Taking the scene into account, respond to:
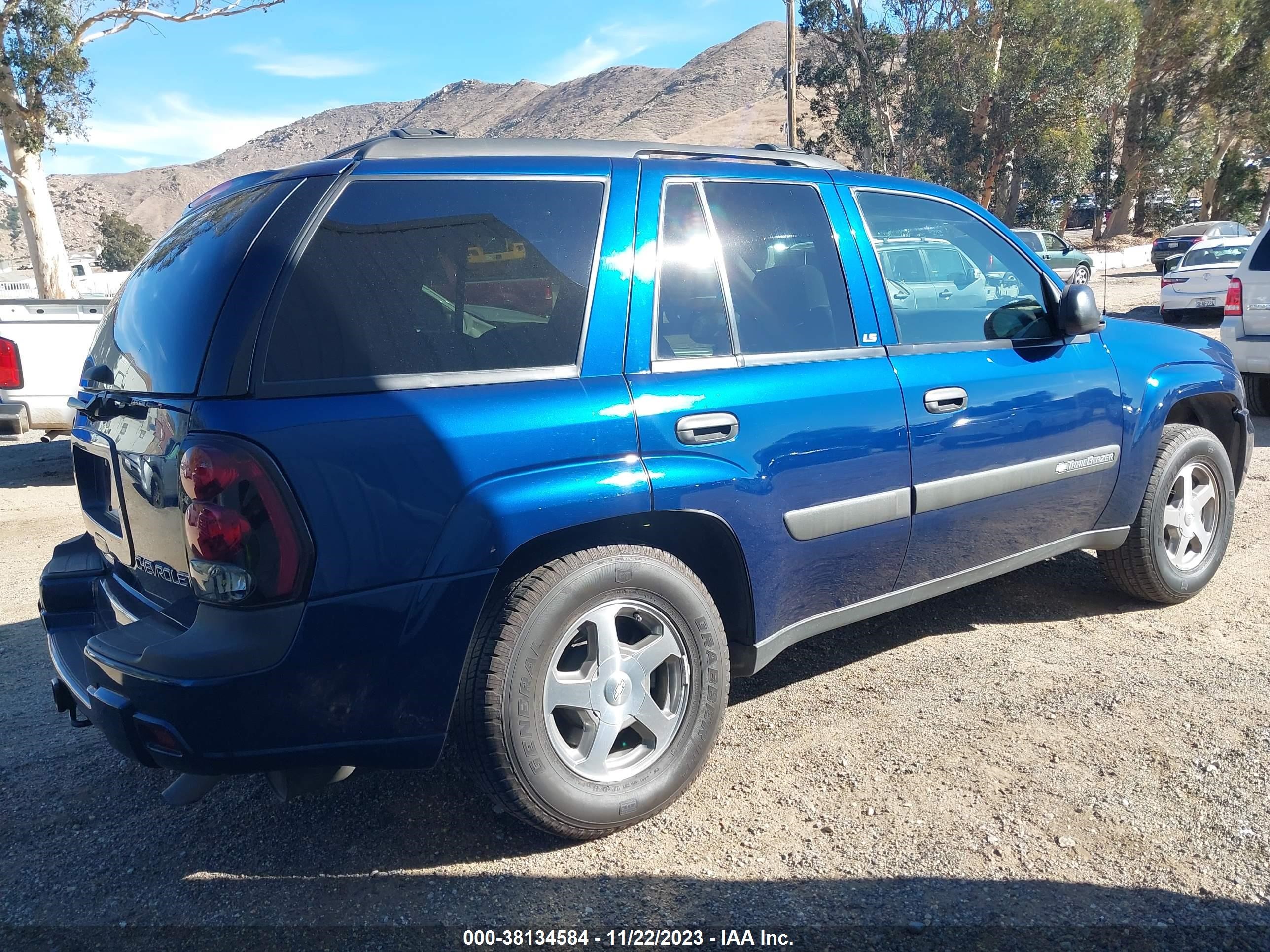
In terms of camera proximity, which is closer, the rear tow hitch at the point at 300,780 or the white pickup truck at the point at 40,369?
the rear tow hitch at the point at 300,780

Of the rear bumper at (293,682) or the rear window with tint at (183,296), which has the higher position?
the rear window with tint at (183,296)

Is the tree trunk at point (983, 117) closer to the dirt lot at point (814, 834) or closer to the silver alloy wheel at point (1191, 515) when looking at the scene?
the silver alloy wheel at point (1191, 515)

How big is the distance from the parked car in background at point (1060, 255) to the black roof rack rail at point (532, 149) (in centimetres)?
2199

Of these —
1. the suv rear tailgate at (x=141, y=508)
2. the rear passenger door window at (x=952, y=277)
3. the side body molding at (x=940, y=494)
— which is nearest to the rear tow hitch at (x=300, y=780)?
the suv rear tailgate at (x=141, y=508)

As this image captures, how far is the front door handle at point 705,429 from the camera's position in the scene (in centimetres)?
286

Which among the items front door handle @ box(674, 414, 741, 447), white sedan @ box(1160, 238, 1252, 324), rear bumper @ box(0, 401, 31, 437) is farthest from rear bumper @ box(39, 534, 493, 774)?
white sedan @ box(1160, 238, 1252, 324)

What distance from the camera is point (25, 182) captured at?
2066 cm

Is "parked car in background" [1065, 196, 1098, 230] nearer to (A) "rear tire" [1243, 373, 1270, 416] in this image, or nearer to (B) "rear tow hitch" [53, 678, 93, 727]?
(A) "rear tire" [1243, 373, 1270, 416]

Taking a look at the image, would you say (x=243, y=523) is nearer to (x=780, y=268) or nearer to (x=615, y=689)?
(x=615, y=689)

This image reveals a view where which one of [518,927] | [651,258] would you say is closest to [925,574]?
[651,258]

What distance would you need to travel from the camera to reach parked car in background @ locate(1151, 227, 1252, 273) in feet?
97.6

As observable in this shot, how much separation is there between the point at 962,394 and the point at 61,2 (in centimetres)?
2224

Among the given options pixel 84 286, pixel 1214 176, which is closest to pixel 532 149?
pixel 84 286

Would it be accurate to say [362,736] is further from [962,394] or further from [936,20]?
[936,20]
